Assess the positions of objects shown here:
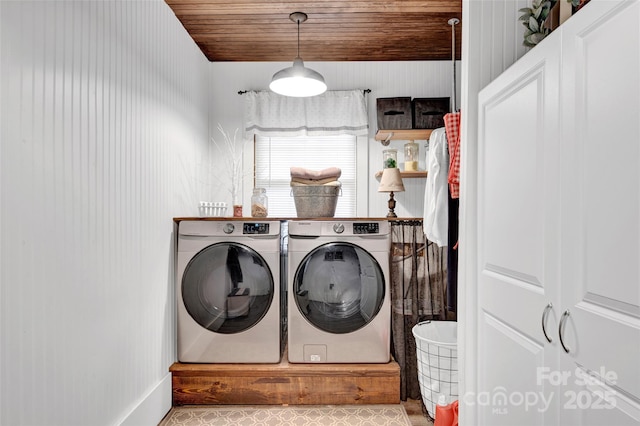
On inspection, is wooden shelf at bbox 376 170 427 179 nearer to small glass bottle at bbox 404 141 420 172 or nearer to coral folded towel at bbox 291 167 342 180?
small glass bottle at bbox 404 141 420 172

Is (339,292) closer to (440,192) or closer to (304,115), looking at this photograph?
(440,192)

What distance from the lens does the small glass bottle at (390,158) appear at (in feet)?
9.79

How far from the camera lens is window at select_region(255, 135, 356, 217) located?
130 inches

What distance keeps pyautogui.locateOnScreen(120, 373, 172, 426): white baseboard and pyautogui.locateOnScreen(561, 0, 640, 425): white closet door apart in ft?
6.08

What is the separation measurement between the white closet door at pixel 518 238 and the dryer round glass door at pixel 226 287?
4.53ft

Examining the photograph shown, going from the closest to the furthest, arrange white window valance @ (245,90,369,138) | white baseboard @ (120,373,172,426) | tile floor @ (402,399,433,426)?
white baseboard @ (120,373,172,426) < tile floor @ (402,399,433,426) < white window valance @ (245,90,369,138)

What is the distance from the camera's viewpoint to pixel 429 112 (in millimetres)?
2957

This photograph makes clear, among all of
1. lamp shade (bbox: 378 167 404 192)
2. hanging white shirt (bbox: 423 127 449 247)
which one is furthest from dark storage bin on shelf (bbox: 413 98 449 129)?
hanging white shirt (bbox: 423 127 449 247)

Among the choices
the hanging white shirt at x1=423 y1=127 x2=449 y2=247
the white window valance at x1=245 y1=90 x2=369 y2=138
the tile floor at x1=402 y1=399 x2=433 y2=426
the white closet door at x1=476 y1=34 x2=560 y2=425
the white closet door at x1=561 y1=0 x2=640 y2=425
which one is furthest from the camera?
the white window valance at x1=245 y1=90 x2=369 y2=138

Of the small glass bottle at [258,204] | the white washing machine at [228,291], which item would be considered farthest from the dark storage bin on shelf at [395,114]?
the white washing machine at [228,291]

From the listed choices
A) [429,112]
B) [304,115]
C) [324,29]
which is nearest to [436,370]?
[429,112]

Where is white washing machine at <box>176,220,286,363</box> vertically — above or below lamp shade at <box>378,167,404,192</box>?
below

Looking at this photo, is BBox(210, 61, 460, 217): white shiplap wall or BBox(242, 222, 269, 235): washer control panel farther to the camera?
BBox(210, 61, 460, 217): white shiplap wall

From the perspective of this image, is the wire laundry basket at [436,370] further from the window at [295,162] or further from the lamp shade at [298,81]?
the lamp shade at [298,81]
